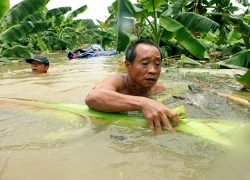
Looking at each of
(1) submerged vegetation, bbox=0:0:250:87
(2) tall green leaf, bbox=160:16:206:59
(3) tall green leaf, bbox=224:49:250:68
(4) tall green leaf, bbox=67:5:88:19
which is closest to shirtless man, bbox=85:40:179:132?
(1) submerged vegetation, bbox=0:0:250:87

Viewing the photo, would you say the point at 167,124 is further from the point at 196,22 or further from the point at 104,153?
the point at 196,22

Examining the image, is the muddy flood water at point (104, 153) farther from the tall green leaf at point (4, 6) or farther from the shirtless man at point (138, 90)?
the tall green leaf at point (4, 6)

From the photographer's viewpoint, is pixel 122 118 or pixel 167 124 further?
pixel 122 118

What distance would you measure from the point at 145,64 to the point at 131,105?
0.73m

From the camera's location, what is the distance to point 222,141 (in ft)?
5.58

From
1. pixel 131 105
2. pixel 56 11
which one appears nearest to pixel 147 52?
pixel 131 105

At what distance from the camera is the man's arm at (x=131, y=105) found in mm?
1908

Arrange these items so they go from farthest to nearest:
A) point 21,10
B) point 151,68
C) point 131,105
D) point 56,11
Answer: point 56,11, point 21,10, point 151,68, point 131,105

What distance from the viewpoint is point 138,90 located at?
3.02m

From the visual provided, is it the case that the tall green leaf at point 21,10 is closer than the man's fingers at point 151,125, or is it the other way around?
the man's fingers at point 151,125

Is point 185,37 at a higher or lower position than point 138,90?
higher

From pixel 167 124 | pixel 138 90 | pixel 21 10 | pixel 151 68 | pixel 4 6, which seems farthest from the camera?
pixel 21 10

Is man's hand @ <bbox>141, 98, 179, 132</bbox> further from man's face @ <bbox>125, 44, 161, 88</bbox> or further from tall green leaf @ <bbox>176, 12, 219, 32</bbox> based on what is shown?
tall green leaf @ <bbox>176, 12, 219, 32</bbox>

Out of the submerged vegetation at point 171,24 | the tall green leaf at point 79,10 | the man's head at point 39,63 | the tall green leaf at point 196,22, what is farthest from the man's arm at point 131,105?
the tall green leaf at point 79,10
